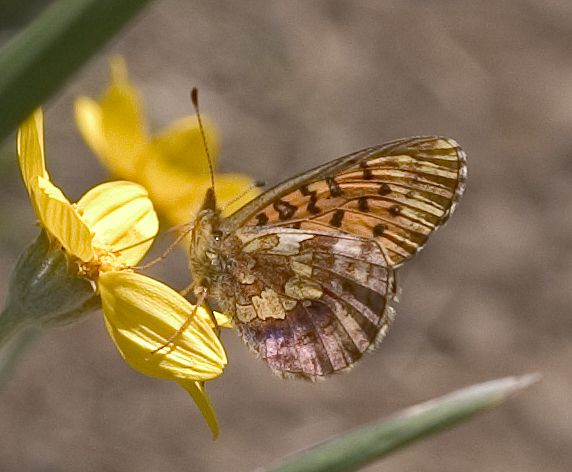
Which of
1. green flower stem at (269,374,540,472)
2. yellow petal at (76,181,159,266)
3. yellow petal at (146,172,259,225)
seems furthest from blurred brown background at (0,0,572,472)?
green flower stem at (269,374,540,472)

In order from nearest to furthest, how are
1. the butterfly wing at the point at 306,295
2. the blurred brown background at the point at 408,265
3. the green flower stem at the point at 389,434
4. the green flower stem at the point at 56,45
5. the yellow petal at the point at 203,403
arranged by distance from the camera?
the green flower stem at the point at 56,45 < the green flower stem at the point at 389,434 < the yellow petal at the point at 203,403 < the butterfly wing at the point at 306,295 < the blurred brown background at the point at 408,265

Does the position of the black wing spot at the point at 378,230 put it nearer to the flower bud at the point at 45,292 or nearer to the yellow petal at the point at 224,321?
the yellow petal at the point at 224,321

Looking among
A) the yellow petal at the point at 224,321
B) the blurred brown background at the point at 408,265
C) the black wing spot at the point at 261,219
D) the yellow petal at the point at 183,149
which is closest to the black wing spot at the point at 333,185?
the black wing spot at the point at 261,219

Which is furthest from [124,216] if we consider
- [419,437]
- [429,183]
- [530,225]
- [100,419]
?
[530,225]

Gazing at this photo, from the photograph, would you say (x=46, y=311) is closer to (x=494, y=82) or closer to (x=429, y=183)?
(x=429, y=183)

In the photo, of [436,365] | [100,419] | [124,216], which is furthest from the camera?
[436,365]

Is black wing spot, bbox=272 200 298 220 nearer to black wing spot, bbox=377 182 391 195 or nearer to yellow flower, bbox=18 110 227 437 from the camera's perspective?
black wing spot, bbox=377 182 391 195
